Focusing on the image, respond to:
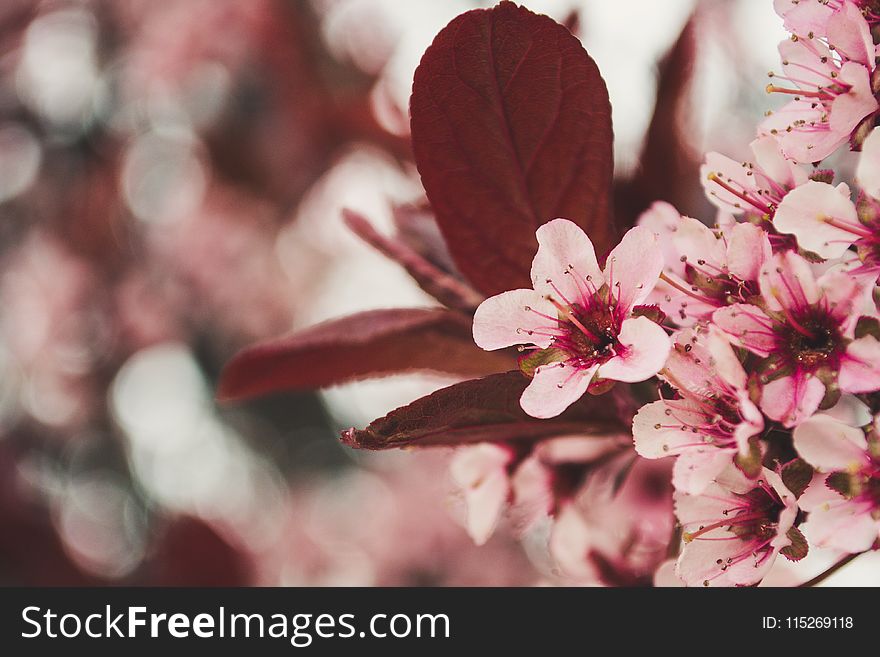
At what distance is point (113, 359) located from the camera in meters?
3.37

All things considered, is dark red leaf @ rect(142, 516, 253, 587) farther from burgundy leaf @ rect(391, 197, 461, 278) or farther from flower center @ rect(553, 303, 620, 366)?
flower center @ rect(553, 303, 620, 366)

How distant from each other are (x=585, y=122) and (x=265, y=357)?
0.29 meters

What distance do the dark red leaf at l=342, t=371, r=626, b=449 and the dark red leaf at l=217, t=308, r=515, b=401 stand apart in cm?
9

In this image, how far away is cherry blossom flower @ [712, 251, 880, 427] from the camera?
1.23 feet

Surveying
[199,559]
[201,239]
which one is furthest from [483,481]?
[201,239]

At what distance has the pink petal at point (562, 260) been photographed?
0.44 metres

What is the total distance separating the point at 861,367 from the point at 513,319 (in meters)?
0.18

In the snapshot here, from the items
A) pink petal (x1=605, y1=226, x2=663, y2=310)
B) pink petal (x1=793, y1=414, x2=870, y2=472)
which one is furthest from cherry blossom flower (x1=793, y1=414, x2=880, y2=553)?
pink petal (x1=605, y1=226, x2=663, y2=310)

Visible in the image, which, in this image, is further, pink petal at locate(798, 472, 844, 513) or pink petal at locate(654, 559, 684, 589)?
pink petal at locate(654, 559, 684, 589)

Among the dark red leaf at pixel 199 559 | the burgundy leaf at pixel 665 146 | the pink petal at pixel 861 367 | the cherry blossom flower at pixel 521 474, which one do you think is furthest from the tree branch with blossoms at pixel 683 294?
the dark red leaf at pixel 199 559

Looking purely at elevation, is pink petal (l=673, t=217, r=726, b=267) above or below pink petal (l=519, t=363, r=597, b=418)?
above

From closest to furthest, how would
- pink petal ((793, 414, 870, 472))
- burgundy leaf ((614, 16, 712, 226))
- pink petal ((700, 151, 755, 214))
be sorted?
pink petal ((793, 414, 870, 472)) → pink petal ((700, 151, 755, 214)) → burgundy leaf ((614, 16, 712, 226))

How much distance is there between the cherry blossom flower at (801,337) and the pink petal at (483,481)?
0.81ft

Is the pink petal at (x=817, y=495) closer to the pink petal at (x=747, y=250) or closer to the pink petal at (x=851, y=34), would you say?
the pink petal at (x=747, y=250)
